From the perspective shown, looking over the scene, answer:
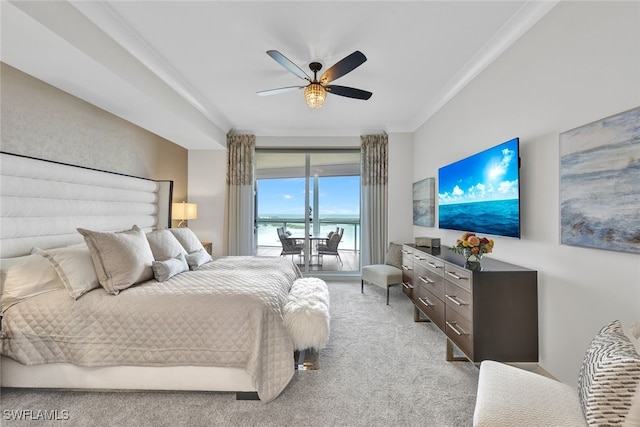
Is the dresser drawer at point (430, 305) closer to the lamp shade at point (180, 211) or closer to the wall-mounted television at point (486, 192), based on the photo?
the wall-mounted television at point (486, 192)

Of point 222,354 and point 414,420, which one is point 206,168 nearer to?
point 222,354

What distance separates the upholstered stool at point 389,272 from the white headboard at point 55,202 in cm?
316

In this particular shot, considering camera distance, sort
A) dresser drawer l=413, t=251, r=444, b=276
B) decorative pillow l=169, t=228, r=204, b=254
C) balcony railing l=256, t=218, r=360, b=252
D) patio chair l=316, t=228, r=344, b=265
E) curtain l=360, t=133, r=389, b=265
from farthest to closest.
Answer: balcony railing l=256, t=218, r=360, b=252 → patio chair l=316, t=228, r=344, b=265 → curtain l=360, t=133, r=389, b=265 → decorative pillow l=169, t=228, r=204, b=254 → dresser drawer l=413, t=251, r=444, b=276

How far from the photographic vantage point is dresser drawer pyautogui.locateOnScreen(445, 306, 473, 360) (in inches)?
78.7

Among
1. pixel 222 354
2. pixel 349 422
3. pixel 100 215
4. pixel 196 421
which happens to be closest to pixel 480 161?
pixel 349 422

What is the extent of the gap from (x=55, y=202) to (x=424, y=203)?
4.13 metres

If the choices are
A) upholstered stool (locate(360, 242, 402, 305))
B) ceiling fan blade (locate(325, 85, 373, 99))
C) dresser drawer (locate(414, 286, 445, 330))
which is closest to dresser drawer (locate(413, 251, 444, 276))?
dresser drawer (locate(414, 286, 445, 330))

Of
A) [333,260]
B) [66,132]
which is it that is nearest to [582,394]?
[66,132]

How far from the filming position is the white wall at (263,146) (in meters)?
4.77

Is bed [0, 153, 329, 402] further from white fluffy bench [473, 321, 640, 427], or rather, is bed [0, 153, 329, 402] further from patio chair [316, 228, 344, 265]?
patio chair [316, 228, 344, 265]

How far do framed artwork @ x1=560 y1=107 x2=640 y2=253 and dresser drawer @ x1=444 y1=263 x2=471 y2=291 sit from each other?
0.60 meters

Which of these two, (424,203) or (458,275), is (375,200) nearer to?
(424,203)

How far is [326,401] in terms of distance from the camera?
1.86m

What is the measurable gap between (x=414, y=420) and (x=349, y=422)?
1.30ft
